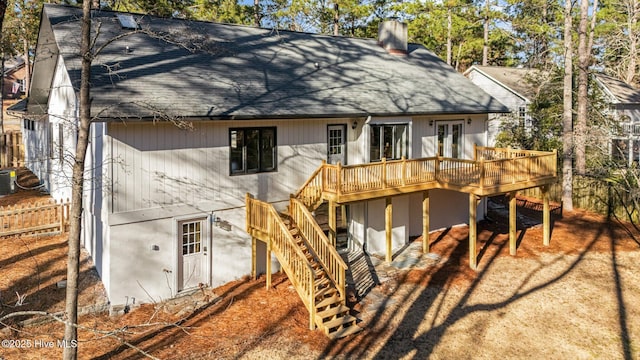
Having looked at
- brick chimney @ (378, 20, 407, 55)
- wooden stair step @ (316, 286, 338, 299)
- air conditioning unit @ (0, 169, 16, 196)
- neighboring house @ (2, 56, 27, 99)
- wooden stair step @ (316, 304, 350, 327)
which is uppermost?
neighboring house @ (2, 56, 27, 99)

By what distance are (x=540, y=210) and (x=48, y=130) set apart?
22.0 m

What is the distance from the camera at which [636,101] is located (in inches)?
1203

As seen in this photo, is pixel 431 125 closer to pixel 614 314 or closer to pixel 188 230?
pixel 614 314

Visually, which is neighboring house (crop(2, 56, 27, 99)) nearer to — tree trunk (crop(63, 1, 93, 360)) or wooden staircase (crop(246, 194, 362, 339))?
wooden staircase (crop(246, 194, 362, 339))

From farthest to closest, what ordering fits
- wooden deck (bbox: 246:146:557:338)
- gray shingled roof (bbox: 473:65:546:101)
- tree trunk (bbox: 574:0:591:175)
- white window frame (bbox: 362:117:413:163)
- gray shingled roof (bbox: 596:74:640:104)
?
gray shingled roof (bbox: 596:74:640:104) < gray shingled roof (bbox: 473:65:546:101) < tree trunk (bbox: 574:0:591:175) < white window frame (bbox: 362:117:413:163) < wooden deck (bbox: 246:146:557:338)

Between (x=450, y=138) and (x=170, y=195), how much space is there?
1111cm

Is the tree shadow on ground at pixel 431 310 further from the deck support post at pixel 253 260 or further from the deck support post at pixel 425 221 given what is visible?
the deck support post at pixel 253 260

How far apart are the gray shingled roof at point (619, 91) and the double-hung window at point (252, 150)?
85.1 ft

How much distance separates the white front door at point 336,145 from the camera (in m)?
15.3

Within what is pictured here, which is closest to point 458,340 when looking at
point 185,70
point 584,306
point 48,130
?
point 584,306

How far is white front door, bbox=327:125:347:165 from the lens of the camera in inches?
603

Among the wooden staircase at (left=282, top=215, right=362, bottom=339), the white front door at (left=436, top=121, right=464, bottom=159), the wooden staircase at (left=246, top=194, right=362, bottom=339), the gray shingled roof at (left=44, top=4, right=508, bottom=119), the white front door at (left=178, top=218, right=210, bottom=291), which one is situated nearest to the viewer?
the wooden staircase at (left=282, top=215, right=362, bottom=339)

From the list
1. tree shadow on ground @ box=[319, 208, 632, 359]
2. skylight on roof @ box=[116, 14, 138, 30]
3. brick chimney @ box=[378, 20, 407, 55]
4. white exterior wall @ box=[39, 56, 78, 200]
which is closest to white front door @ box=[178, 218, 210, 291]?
white exterior wall @ box=[39, 56, 78, 200]

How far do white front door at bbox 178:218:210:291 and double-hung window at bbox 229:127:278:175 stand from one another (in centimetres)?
184
